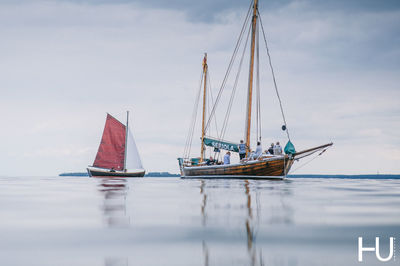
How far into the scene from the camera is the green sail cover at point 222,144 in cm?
4218

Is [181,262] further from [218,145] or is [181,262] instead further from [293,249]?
[218,145]

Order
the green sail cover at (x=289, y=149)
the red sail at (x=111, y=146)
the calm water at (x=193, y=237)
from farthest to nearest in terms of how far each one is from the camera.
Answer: the red sail at (x=111, y=146) → the green sail cover at (x=289, y=149) → the calm water at (x=193, y=237)

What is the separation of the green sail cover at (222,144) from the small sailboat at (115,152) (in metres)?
34.4

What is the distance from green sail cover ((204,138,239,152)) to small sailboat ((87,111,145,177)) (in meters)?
34.4

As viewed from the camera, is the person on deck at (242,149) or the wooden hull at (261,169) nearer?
the wooden hull at (261,169)

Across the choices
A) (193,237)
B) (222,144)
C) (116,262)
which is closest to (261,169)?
(222,144)

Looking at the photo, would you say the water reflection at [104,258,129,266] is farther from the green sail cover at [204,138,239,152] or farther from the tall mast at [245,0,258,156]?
the green sail cover at [204,138,239,152]

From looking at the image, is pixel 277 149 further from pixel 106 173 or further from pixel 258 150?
pixel 106 173

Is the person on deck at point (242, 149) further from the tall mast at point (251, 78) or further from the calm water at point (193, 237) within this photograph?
the calm water at point (193, 237)

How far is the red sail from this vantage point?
7625 cm

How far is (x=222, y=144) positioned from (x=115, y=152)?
132ft

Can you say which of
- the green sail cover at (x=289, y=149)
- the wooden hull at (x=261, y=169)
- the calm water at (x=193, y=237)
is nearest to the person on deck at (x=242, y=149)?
the wooden hull at (x=261, y=169)

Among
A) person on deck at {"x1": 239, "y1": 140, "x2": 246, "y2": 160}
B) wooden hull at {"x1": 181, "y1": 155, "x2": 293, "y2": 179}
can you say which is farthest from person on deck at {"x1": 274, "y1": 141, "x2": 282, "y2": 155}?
person on deck at {"x1": 239, "y1": 140, "x2": 246, "y2": 160}

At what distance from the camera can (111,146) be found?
7819cm
